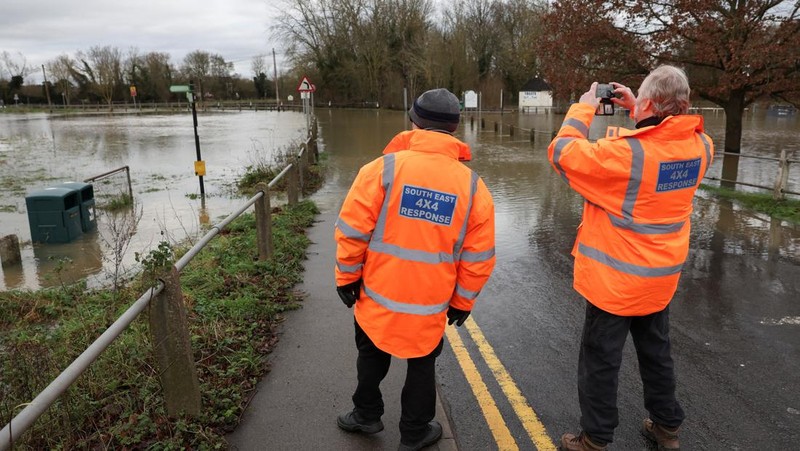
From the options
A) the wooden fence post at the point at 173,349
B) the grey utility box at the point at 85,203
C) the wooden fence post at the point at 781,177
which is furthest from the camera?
the grey utility box at the point at 85,203

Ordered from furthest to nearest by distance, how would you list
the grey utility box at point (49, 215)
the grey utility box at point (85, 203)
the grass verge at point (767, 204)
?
the grey utility box at point (85, 203) < the grey utility box at point (49, 215) < the grass verge at point (767, 204)

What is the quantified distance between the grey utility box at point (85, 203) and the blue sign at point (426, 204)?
937 cm

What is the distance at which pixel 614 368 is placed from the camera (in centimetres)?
297

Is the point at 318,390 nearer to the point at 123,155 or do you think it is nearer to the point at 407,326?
the point at 407,326

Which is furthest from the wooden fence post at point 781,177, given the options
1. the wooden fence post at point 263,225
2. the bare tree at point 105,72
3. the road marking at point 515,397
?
the bare tree at point 105,72

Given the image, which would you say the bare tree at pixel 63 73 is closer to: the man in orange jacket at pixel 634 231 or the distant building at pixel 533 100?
the distant building at pixel 533 100

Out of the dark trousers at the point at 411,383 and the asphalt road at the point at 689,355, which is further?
the asphalt road at the point at 689,355

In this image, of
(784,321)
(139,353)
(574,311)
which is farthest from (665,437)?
(139,353)

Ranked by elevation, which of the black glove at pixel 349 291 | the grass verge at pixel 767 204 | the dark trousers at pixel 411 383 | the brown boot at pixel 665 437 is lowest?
the brown boot at pixel 665 437

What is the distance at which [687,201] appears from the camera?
2939 millimetres

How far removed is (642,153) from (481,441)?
1853 mm

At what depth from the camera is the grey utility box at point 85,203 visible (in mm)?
10141

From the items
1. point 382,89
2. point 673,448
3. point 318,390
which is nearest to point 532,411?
point 673,448

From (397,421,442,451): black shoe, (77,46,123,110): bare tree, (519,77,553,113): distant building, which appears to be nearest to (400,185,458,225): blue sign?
(397,421,442,451): black shoe
